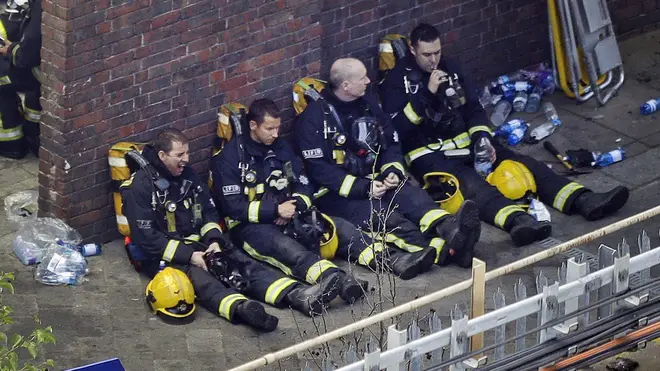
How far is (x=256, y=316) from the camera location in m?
10.3

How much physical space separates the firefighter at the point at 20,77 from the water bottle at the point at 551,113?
13.4 ft

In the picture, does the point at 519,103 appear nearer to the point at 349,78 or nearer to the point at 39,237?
the point at 349,78

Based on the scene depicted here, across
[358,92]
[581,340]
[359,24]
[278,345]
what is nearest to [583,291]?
[581,340]

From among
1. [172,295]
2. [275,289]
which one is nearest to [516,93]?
[275,289]

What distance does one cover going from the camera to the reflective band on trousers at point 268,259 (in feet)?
36.4

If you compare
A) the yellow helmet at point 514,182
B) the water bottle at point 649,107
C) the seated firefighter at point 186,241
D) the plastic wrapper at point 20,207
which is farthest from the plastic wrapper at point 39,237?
the water bottle at point 649,107

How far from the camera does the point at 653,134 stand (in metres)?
13.1

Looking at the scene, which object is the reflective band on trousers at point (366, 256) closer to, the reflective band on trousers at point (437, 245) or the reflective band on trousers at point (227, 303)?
the reflective band on trousers at point (437, 245)

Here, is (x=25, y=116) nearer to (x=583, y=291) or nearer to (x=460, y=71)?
(x=460, y=71)

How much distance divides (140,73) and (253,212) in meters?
1.23

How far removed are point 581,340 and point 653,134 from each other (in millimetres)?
5343

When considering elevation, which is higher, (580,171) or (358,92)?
(358,92)

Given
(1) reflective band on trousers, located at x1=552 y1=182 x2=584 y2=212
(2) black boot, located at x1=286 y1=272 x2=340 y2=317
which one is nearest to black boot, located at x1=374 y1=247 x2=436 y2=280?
(2) black boot, located at x1=286 y1=272 x2=340 y2=317

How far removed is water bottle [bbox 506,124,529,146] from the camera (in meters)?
12.9
